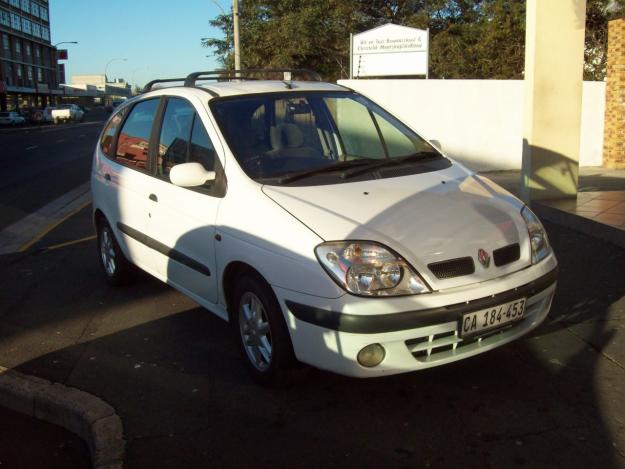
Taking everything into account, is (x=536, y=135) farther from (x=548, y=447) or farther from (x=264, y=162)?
(x=548, y=447)

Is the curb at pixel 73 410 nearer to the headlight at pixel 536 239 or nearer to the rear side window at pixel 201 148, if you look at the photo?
the rear side window at pixel 201 148

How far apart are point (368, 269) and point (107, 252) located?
11.7 ft

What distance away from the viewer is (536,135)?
8.41 metres

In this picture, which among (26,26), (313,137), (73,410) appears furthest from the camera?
(26,26)

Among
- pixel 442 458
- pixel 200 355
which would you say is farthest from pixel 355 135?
pixel 442 458

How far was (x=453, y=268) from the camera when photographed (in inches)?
134

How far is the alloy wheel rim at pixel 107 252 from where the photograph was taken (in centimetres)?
598

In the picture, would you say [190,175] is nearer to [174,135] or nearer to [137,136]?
[174,135]

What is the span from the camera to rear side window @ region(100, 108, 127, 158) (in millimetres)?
5926

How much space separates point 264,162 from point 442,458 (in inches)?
79.8

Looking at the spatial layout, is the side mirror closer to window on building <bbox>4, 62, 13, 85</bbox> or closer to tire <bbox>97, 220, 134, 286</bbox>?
tire <bbox>97, 220, 134, 286</bbox>

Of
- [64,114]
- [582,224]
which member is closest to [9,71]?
[64,114]

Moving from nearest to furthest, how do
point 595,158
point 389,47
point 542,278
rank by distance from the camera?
point 542,278 < point 595,158 < point 389,47

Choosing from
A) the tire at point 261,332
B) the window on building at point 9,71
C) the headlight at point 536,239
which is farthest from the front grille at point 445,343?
the window on building at point 9,71
